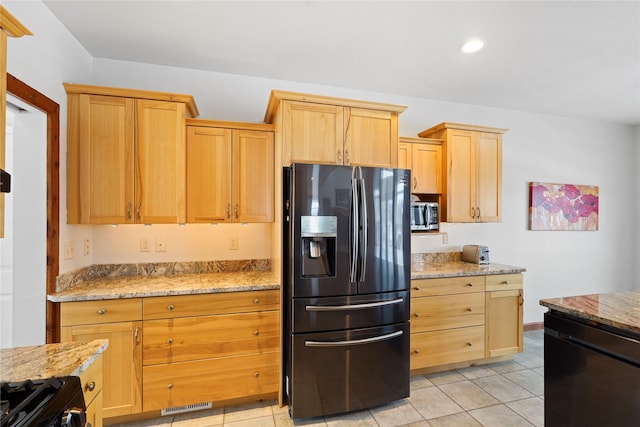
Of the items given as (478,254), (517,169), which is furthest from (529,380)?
(517,169)

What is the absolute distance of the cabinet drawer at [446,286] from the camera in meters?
2.64

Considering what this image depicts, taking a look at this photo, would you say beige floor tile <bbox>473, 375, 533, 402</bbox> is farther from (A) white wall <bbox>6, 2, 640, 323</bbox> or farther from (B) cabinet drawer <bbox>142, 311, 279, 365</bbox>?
(B) cabinet drawer <bbox>142, 311, 279, 365</bbox>

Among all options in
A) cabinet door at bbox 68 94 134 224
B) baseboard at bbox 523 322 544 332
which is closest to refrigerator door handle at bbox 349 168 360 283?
cabinet door at bbox 68 94 134 224

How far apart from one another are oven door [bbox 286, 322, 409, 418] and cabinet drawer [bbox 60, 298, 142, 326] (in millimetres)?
1103

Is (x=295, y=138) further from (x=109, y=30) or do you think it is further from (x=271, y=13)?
(x=109, y=30)

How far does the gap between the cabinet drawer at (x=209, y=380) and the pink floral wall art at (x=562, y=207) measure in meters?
3.57

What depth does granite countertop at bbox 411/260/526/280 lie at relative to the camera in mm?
2672

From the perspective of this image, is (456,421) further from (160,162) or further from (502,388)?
(160,162)

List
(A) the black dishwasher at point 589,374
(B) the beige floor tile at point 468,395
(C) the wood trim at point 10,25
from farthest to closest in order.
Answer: (B) the beige floor tile at point 468,395 < (A) the black dishwasher at point 589,374 < (C) the wood trim at point 10,25

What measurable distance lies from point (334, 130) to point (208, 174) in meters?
1.07

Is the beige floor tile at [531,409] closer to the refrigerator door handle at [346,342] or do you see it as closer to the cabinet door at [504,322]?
the cabinet door at [504,322]

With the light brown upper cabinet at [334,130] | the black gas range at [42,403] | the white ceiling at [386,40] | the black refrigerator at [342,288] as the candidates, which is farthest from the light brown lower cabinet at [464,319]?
the black gas range at [42,403]

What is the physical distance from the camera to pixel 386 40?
7.39 ft

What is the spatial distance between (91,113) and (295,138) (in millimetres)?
1461
